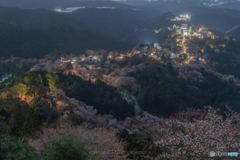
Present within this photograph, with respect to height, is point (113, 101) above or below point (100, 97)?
Result: above

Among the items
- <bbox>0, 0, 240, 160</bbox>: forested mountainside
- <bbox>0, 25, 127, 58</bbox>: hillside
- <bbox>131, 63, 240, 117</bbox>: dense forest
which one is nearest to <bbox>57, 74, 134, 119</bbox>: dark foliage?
<bbox>0, 0, 240, 160</bbox>: forested mountainside

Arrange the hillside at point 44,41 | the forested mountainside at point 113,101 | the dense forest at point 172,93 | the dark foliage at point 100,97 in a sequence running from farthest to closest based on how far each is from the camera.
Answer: the hillside at point 44,41 → the dense forest at point 172,93 → the dark foliage at point 100,97 → the forested mountainside at point 113,101

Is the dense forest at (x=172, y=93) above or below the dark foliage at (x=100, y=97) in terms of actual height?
below

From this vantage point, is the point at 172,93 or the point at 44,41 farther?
the point at 44,41

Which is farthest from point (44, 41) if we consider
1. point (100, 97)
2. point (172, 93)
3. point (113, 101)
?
point (113, 101)

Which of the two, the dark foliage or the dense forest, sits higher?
the dark foliage

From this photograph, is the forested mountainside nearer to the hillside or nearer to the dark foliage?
the dark foliage

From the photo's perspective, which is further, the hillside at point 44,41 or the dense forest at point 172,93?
the hillside at point 44,41

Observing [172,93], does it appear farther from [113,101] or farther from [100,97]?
[100,97]

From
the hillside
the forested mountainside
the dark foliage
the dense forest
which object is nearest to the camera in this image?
the forested mountainside

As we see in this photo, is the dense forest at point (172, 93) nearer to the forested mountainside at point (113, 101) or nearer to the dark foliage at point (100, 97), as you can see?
the forested mountainside at point (113, 101)

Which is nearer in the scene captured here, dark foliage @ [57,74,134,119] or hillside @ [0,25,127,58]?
dark foliage @ [57,74,134,119]

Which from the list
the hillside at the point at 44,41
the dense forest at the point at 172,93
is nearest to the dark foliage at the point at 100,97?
the dense forest at the point at 172,93
